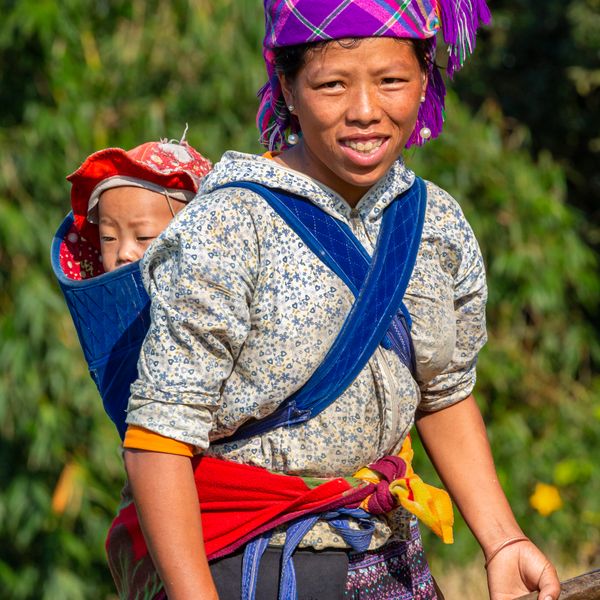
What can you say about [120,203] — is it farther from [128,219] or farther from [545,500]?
[545,500]

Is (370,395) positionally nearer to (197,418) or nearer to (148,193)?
(197,418)

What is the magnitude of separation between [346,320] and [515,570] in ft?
1.92

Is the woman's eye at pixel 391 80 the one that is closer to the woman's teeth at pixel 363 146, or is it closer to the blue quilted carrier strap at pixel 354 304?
the woman's teeth at pixel 363 146

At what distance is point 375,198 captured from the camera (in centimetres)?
193

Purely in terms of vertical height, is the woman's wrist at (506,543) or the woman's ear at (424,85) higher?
A: the woman's ear at (424,85)

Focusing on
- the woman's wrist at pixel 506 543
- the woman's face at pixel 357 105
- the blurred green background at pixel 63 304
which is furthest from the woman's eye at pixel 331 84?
the blurred green background at pixel 63 304

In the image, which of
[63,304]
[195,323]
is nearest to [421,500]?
[195,323]

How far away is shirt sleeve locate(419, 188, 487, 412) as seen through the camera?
1.98 m

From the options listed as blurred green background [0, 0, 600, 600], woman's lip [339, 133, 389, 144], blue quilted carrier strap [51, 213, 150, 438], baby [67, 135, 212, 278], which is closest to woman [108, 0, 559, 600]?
woman's lip [339, 133, 389, 144]

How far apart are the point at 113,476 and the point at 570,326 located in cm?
246

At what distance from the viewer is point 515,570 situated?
2021 mm

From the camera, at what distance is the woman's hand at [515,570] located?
1.99 meters

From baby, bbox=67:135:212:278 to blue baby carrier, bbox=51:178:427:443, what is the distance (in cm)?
35

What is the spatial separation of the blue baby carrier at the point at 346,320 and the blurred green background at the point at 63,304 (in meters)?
2.46
